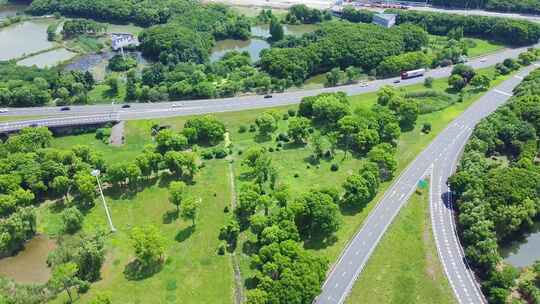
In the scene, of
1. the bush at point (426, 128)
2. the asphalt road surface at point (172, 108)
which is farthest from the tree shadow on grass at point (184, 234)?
the bush at point (426, 128)

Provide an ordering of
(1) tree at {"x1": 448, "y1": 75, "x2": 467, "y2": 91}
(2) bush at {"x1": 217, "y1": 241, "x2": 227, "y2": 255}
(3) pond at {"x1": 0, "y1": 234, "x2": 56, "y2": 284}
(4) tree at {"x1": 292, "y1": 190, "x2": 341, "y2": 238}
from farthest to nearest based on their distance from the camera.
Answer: (1) tree at {"x1": 448, "y1": 75, "x2": 467, "y2": 91}
(4) tree at {"x1": 292, "y1": 190, "x2": 341, "y2": 238}
(2) bush at {"x1": 217, "y1": 241, "x2": 227, "y2": 255}
(3) pond at {"x1": 0, "y1": 234, "x2": 56, "y2": 284}

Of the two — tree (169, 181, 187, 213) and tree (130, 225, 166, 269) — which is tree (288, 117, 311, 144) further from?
tree (130, 225, 166, 269)

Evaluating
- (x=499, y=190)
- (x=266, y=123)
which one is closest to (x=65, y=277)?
(x=266, y=123)

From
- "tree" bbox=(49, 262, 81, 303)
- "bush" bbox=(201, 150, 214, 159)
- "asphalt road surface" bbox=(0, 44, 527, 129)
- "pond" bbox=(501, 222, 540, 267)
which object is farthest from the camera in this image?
"asphalt road surface" bbox=(0, 44, 527, 129)

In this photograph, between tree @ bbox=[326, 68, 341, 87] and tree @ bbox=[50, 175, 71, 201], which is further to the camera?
tree @ bbox=[326, 68, 341, 87]

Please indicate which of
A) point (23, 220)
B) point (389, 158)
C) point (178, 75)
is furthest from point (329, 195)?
point (178, 75)

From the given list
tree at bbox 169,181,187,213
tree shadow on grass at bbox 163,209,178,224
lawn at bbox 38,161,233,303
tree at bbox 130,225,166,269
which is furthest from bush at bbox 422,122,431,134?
tree at bbox 130,225,166,269
